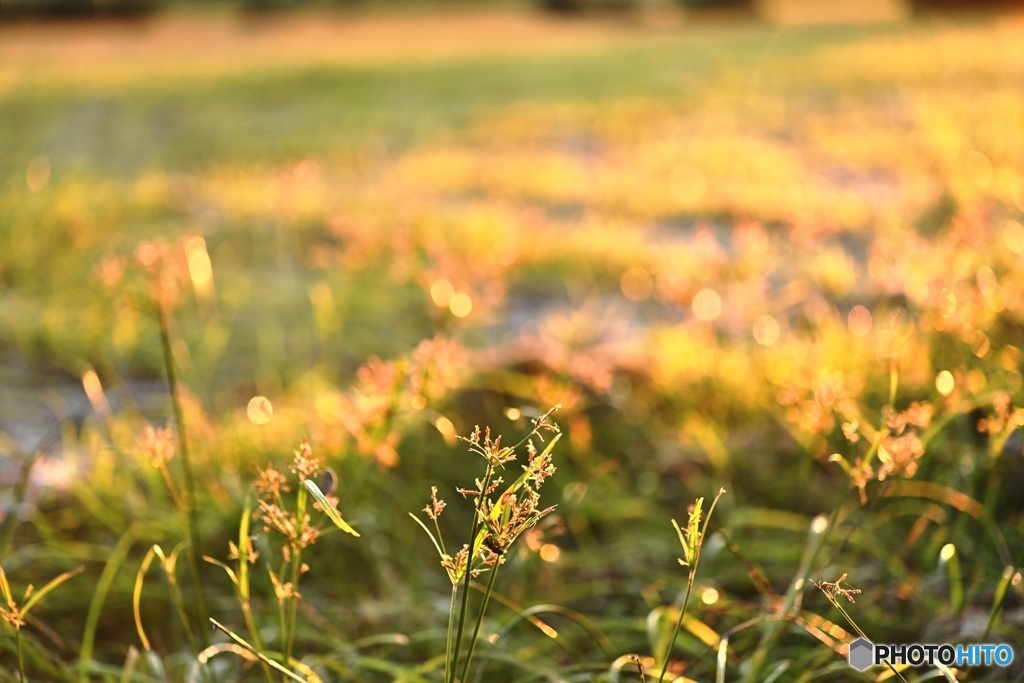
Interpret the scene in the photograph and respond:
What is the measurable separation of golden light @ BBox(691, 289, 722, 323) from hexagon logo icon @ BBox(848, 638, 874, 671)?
0.96 metres

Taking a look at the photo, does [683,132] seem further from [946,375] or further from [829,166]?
[946,375]

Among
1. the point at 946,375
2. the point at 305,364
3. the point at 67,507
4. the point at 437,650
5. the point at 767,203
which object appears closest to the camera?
the point at 946,375

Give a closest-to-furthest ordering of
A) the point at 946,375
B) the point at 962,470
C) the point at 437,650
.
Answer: the point at 946,375 → the point at 437,650 → the point at 962,470

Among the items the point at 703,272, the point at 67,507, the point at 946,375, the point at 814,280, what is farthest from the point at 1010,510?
the point at 67,507

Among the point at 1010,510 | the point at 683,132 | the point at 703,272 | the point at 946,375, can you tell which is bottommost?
the point at 683,132

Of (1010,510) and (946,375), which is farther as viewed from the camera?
(1010,510)

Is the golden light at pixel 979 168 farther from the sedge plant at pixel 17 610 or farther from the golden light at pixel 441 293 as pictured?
the sedge plant at pixel 17 610

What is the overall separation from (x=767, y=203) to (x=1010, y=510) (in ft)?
11.1

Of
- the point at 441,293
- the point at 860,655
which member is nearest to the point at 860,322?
the point at 441,293

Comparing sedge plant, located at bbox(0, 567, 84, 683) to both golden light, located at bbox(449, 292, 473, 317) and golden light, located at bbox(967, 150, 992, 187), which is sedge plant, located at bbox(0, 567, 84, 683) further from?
golden light, located at bbox(967, 150, 992, 187)

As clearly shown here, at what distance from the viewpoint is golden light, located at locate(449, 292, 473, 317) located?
2.04 meters

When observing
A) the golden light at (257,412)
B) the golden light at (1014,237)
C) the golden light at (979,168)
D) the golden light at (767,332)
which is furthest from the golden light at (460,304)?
the golden light at (979,168)

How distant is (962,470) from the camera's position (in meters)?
1.83
